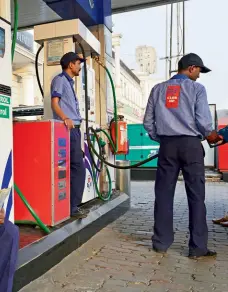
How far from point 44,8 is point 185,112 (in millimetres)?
4770

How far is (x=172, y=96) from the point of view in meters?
3.47

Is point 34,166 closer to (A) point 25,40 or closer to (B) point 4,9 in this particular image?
(B) point 4,9

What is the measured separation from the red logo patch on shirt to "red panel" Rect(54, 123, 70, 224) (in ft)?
3.62

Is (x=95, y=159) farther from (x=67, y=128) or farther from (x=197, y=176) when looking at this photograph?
(x=197, y=176)

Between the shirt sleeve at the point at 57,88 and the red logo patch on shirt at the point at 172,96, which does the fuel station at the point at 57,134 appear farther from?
the red logo patch on shirt at the point at 172,96

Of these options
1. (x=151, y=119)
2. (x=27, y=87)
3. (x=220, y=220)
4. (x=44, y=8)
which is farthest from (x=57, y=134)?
(x=27, y=87)

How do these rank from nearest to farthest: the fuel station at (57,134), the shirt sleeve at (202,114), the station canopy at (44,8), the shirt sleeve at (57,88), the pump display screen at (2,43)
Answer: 1. the pump display screen at (2,43)
2. the fuel station at (57,134)
3. the shirt sleeve at (202,114)
4. the shirt sleeve at (57,88)
5. the station canopy at (44,8)

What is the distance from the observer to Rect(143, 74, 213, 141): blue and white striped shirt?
336 cm

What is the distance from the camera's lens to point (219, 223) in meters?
4.72

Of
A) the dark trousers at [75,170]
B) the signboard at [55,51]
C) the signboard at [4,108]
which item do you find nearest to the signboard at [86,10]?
the signboard at [55,51]

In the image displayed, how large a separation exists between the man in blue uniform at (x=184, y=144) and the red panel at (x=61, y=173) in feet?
3.11

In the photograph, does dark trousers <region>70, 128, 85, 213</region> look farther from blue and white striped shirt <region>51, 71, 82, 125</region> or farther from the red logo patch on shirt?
the red logo patch on shirt

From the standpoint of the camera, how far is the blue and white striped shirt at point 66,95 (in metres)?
3.90

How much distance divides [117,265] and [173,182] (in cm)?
96
